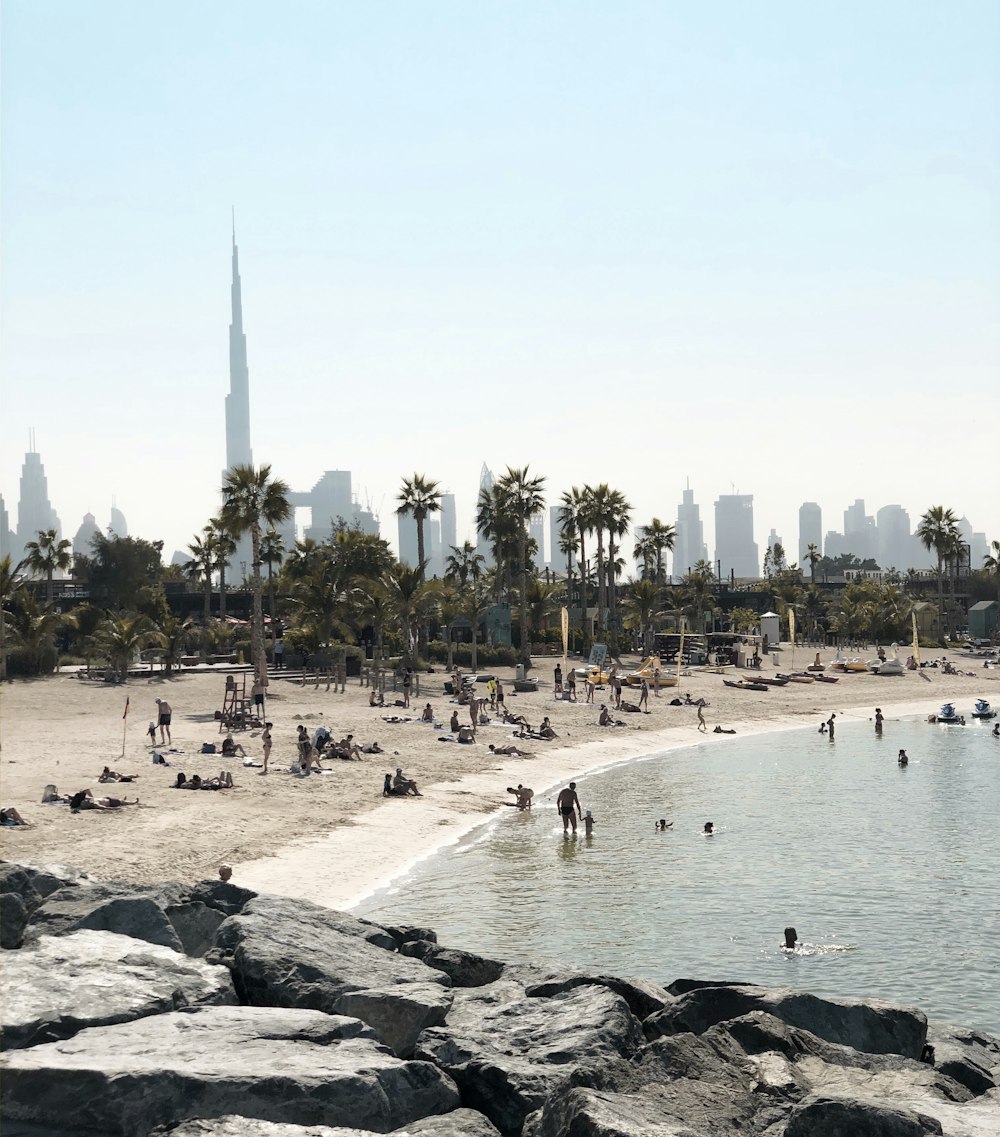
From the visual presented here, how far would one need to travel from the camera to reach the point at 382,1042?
1050 cm

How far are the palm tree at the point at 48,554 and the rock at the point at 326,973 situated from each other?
2389 inches

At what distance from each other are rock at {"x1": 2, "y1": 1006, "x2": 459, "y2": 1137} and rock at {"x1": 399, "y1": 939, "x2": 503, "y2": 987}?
3.50 m

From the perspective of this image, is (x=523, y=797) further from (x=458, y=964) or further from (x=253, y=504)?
(x=253, y=504)

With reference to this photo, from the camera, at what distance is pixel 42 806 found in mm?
23906

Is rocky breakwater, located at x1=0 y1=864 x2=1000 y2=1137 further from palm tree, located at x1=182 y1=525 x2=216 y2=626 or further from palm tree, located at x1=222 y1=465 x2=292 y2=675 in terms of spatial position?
palm tree, located at x1=182 y1=525 x2=216 y2=626

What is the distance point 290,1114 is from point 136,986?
2.88m

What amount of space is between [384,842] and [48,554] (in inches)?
2080

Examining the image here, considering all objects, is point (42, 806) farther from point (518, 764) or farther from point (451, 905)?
point (518, 764)

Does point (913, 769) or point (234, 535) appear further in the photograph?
point (234, 535)

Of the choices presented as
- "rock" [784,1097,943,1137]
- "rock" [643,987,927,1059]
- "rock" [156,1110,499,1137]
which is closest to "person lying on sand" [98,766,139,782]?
"rock" [643,987,927,1059]

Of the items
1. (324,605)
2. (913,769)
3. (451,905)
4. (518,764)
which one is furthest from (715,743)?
(451,905)

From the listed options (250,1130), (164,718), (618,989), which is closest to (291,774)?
(164,718)

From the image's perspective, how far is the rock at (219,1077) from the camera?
795cm

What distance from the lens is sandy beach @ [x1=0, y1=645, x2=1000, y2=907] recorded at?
2109 cm
